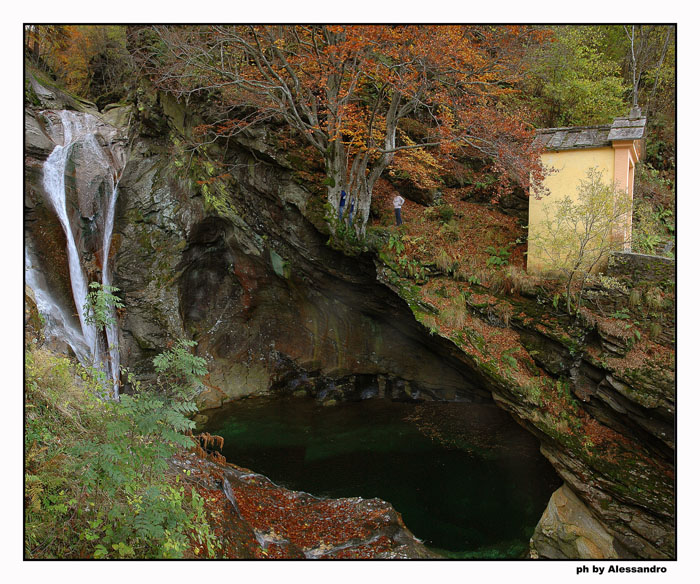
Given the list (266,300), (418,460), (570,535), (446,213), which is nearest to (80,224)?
(266,300)

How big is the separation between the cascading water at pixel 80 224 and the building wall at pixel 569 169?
11.6 m

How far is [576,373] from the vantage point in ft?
34.4

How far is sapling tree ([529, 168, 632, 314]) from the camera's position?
10148 mm

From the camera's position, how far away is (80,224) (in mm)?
12930

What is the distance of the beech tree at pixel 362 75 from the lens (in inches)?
412

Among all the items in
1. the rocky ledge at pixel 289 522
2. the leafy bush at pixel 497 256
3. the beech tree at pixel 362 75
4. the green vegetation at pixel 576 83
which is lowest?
the rocky ledge at pixel 289 522

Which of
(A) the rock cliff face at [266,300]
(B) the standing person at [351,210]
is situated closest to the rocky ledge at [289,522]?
(A) the rock cliff face at [266,300]

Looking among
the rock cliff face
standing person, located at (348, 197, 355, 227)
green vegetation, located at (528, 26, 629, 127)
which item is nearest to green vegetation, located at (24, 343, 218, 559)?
the rock cliff face

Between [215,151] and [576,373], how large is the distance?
12.0m

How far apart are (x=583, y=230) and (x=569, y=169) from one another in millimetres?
1608

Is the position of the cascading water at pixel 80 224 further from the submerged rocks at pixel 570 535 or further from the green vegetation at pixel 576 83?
the green vegetation at pixel 576 83

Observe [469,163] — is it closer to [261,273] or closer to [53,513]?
[261,273]

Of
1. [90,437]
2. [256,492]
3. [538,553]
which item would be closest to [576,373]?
[538,553]

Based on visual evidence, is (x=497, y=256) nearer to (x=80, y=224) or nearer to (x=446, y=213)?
(x=446, y=213)
